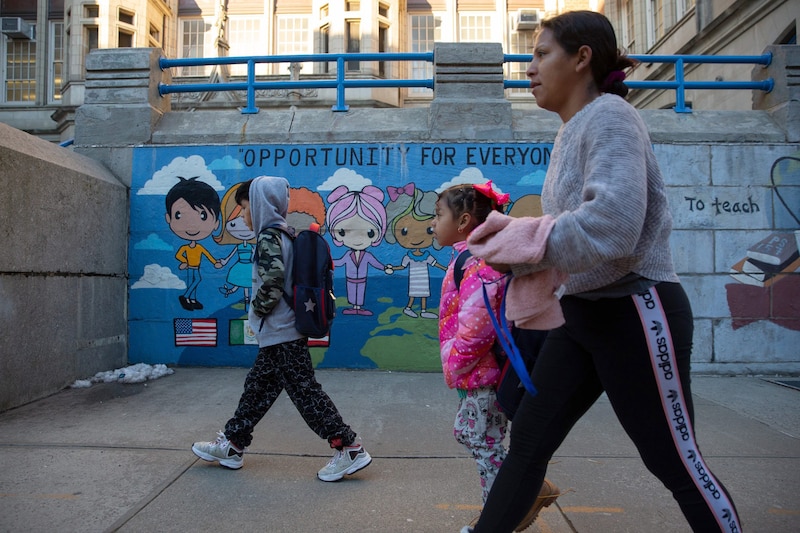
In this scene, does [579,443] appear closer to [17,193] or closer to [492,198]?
[492,198]

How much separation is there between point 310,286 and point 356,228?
2.92 meters

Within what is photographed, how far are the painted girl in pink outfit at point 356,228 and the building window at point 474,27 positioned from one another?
Answer: 15801mm

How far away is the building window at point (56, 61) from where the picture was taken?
19.0 m

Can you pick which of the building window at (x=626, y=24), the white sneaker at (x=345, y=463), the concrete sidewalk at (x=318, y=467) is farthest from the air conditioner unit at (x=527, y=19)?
the white sneaker at (x=345, y=463)

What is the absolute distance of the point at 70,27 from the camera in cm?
1825

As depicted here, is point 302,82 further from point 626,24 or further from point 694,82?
point 626,24

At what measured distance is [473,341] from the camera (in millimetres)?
2154

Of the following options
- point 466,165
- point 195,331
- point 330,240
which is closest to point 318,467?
point 330,240

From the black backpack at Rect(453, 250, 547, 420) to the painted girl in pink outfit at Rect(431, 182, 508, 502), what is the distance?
0.19 ft

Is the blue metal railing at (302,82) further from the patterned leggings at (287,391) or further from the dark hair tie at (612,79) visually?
the dark hair tie at (612,79)

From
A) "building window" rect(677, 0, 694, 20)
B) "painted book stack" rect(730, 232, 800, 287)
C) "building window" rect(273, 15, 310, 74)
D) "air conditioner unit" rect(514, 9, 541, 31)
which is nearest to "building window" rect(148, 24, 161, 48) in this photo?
"building window" rect(273, 15, 310, 74)

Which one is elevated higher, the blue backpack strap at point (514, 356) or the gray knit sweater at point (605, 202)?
the gray knit sweater at point (605, 202)

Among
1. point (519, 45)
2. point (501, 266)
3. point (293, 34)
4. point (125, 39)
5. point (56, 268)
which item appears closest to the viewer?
point (501, 266)

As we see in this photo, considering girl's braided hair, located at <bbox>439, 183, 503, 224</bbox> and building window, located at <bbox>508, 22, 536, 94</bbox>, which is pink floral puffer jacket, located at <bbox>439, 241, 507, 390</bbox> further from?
building window, located at <bbox>508, 22, 536, 94</bbox>
